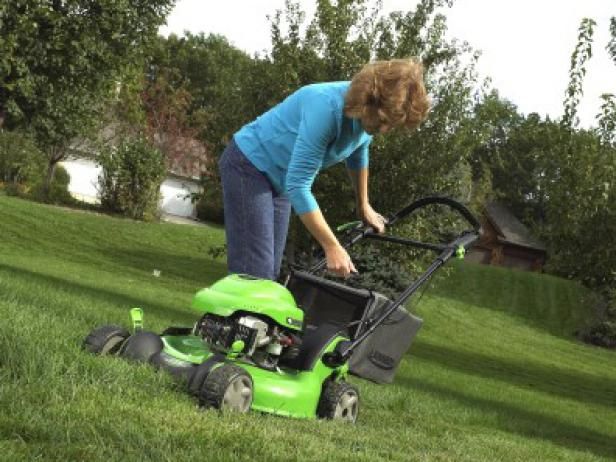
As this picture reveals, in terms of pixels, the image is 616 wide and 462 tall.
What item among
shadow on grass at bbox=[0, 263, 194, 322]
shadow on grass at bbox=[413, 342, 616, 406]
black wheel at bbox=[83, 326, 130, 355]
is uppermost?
black wheel at bbox=[83, 326, 130, 355]

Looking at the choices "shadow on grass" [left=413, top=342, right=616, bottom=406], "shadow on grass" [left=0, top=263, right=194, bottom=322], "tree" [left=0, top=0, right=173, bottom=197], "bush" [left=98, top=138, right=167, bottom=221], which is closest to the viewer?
"shadow on grass" [left=0, top=263, right=194, bottom=322]

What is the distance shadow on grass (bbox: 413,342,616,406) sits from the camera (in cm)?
1434

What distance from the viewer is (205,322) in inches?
182

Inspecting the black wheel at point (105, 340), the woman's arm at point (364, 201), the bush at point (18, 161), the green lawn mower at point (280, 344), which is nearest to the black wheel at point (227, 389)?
the green lawn mower at point (280, 344)

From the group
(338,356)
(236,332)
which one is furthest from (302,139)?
(338,356)

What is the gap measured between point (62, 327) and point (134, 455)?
247 cm

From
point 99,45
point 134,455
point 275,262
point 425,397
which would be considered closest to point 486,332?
point 99,45

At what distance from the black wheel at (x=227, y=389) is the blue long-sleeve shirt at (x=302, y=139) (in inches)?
35.3

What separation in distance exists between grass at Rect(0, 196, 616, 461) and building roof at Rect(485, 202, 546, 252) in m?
34.5

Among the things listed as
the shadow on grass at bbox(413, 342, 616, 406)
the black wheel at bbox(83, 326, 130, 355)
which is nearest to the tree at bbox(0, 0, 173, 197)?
the shadow on grass at bbox(413, 342, 616, 406)

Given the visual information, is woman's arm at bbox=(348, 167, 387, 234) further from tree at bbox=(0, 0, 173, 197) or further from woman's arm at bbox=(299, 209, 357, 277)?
tree at bbox=(0, 0, 173, 197)

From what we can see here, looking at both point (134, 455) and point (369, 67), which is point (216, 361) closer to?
point (134, 455)

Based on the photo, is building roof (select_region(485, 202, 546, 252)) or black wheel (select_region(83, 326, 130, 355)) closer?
black wheel (select_region(83, 326, 130, 355))

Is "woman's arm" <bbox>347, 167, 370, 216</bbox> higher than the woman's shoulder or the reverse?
the reverse
